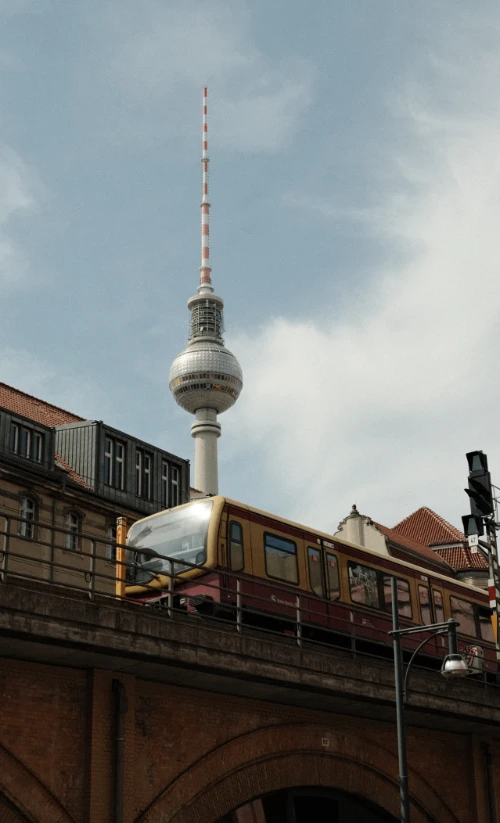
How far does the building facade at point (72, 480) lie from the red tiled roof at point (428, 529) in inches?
789

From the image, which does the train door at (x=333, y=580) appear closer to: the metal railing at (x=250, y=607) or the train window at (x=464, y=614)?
the metal railing at (x=250, y=607)

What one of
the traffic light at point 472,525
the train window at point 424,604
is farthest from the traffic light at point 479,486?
Result: the train window at point 424,604

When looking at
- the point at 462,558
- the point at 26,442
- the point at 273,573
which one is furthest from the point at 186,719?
the point at 462,558

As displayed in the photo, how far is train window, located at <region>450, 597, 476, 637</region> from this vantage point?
99.7 feet

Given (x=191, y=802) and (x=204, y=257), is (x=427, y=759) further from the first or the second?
(x=204, y=257)

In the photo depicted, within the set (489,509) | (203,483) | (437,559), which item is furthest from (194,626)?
(203,483)

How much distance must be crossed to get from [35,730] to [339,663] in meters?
6.66

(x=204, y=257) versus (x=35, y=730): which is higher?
(x=204, y=257)

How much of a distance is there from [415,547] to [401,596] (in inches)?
1417

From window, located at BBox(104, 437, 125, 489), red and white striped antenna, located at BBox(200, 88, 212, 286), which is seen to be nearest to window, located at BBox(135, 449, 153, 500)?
window, located at BBox(104, 437, 125, 489)

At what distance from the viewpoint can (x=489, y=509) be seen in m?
24.7

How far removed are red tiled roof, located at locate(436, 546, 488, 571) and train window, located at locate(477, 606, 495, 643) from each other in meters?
32.2

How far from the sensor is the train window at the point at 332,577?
25734mm

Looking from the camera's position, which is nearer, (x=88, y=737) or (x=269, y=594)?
(x=88, y=737)
